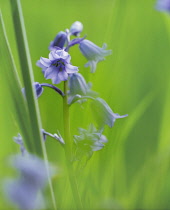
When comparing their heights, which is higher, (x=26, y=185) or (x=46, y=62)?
(x=46, y=62)

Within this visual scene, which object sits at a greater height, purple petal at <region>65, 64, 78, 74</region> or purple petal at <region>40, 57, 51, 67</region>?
purple petal at <region>40, 57, 51, 67</region>

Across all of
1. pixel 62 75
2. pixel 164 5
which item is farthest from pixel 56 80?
pixel 164 5

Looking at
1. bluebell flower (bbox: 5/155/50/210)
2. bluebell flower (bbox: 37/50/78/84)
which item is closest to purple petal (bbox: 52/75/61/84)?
bluebell flower (bbox: 37/50/78/84)

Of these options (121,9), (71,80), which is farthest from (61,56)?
(121,9)

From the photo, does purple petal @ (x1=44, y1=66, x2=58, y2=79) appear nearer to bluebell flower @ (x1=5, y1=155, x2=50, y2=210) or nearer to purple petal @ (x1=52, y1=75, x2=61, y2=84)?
purple petal @ (x1=52, y1=75, x2=61, y2=84)

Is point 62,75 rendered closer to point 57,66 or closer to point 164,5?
point 57,66
